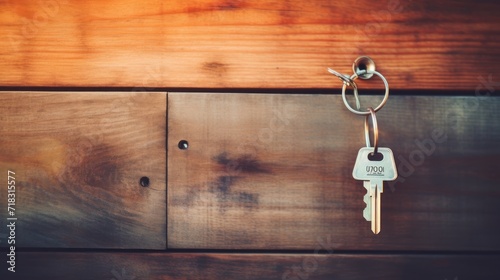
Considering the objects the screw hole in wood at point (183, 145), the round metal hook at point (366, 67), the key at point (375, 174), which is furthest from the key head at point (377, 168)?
the screw hole in wood at point (183, 145)

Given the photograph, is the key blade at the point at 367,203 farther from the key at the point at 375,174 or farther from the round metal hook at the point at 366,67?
the round metal hook at the point at 366,67

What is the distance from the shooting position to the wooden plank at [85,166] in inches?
25.0

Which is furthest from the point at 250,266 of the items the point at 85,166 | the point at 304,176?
the point at 85,166

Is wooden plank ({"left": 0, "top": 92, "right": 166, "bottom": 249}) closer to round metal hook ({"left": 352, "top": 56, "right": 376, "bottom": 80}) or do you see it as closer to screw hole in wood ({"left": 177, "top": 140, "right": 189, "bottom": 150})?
screw hole in wood ({"left": 177, "top": 140, "right": 189, "bottom": 150})

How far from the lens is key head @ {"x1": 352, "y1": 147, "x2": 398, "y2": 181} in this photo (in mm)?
561

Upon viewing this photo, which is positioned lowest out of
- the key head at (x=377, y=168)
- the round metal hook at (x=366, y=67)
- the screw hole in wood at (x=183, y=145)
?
the key head at (x=377, y=168)

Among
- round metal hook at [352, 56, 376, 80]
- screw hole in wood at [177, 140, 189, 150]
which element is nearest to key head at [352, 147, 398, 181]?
round metal hook at [352, 56, 376, 80]

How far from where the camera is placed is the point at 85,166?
64 cm

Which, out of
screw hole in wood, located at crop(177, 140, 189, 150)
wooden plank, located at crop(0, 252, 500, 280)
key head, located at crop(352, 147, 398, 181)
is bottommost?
wooden plank, located at crop(0, 252, 500, 280)

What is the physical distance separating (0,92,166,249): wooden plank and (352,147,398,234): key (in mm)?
309

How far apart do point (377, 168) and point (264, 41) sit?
0.87ft

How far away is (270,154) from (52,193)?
362mm

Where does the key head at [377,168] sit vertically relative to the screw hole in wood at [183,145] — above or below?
below

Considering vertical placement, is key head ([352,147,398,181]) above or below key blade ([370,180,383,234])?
above
